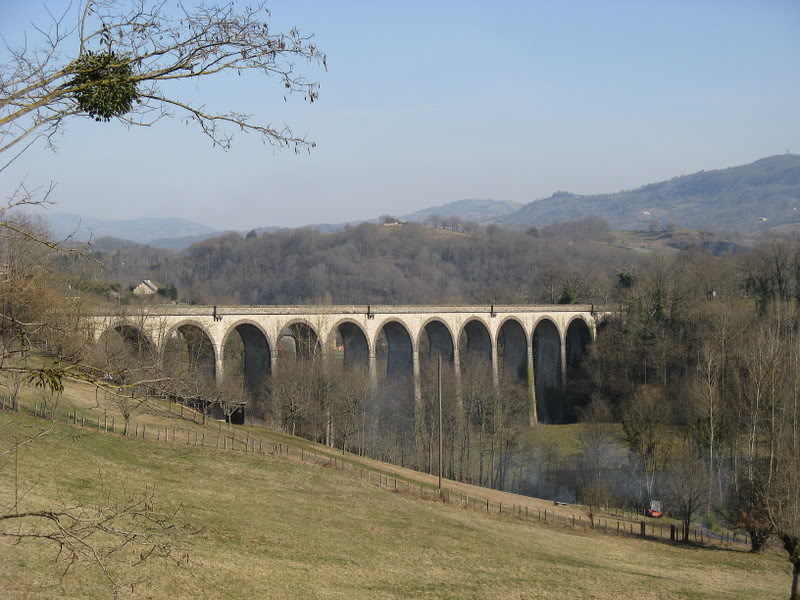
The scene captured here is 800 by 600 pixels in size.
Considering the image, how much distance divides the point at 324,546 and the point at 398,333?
126ft

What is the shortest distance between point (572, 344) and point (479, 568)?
5279 cm

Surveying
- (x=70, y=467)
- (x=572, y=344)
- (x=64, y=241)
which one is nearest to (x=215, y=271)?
(x=572, y=344)

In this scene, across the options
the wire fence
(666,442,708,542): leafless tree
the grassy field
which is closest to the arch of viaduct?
the wire fence

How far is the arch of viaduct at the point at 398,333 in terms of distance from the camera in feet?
142

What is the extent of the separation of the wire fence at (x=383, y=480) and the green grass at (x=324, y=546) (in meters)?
1.40

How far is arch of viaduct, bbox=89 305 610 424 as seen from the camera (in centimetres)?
4341

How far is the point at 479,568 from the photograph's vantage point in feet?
65.4

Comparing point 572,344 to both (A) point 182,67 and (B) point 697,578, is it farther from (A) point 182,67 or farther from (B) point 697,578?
(A) point 182,67

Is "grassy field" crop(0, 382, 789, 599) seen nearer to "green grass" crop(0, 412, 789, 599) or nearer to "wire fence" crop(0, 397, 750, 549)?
"green grass" crop(0, 412, 789, 599)

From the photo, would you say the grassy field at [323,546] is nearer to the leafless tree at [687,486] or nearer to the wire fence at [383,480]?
the wire fence at [383,480]

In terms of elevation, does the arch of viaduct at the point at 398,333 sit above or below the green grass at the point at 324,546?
above

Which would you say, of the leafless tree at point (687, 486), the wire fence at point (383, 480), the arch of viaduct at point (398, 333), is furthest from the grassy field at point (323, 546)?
the arch of viaduct at point (398, 333)

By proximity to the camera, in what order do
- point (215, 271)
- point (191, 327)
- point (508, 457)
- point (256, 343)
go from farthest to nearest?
point (215, 271)
point (508, 457)
point (256, 343)
point (191, 327)

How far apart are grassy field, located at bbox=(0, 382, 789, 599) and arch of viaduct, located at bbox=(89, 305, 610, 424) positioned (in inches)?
315
